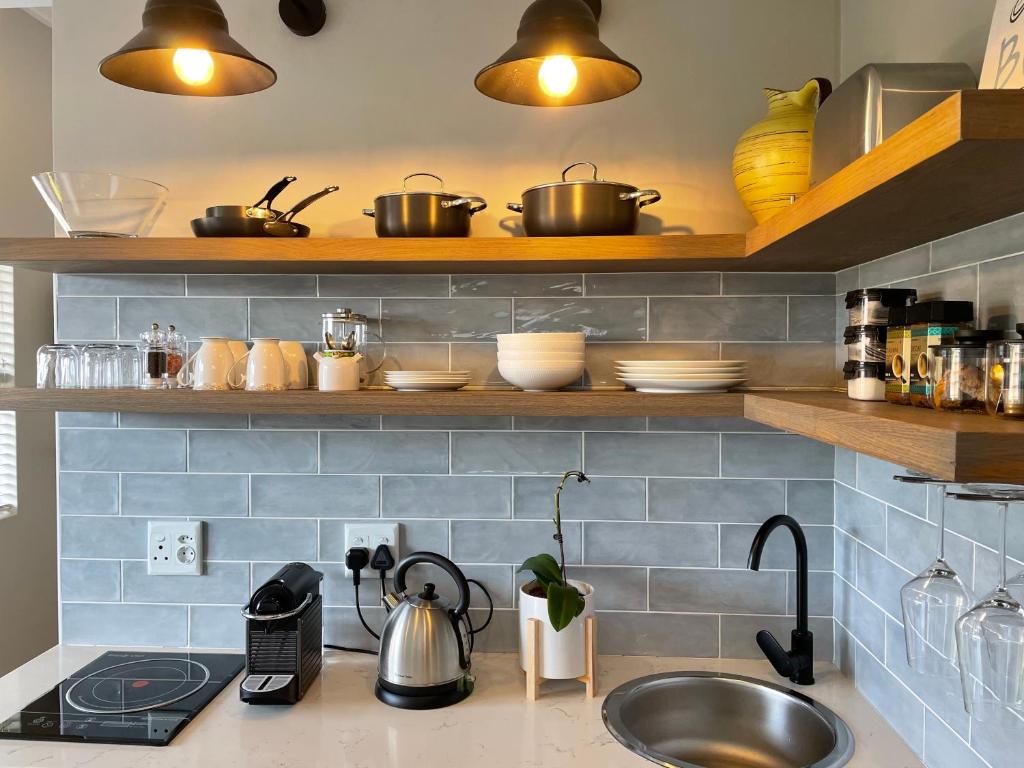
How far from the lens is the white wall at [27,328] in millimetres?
2885

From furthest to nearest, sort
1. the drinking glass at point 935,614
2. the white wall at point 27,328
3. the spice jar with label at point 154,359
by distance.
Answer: the white wall at point 27,328 → the spice jar with label at point 154,359 → the drinking glass at point 935,614

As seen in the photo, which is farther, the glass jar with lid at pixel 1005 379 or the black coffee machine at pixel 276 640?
the black coffee machine at pixel 276 640

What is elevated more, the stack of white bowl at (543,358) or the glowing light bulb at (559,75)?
the glowing light bulb at (559,75)

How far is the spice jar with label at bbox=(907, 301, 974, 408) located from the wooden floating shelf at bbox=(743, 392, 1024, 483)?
36 millimetres

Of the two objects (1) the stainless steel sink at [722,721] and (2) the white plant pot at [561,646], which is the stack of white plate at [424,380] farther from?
(1) the stainless steel sink at [722,721]

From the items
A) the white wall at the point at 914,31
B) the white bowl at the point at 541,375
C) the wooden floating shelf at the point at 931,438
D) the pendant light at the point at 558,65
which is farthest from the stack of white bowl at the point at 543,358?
the white wall at the point at 914,31

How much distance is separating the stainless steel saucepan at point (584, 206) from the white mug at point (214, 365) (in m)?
0.74

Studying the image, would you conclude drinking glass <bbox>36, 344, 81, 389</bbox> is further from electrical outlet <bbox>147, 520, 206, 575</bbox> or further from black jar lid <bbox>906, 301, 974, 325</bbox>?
black jar lid <bbox>906, 301, 974, 325</bbox>

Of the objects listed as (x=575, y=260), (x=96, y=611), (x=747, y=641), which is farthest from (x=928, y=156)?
(x=96, y=611)

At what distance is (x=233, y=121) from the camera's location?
1780mm

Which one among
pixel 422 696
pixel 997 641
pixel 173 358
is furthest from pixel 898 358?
pixel 173 358

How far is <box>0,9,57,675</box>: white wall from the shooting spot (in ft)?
A: 9.46

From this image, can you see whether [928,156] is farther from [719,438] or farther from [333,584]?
[333,584]

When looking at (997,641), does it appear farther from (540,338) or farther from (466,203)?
(466,203)
